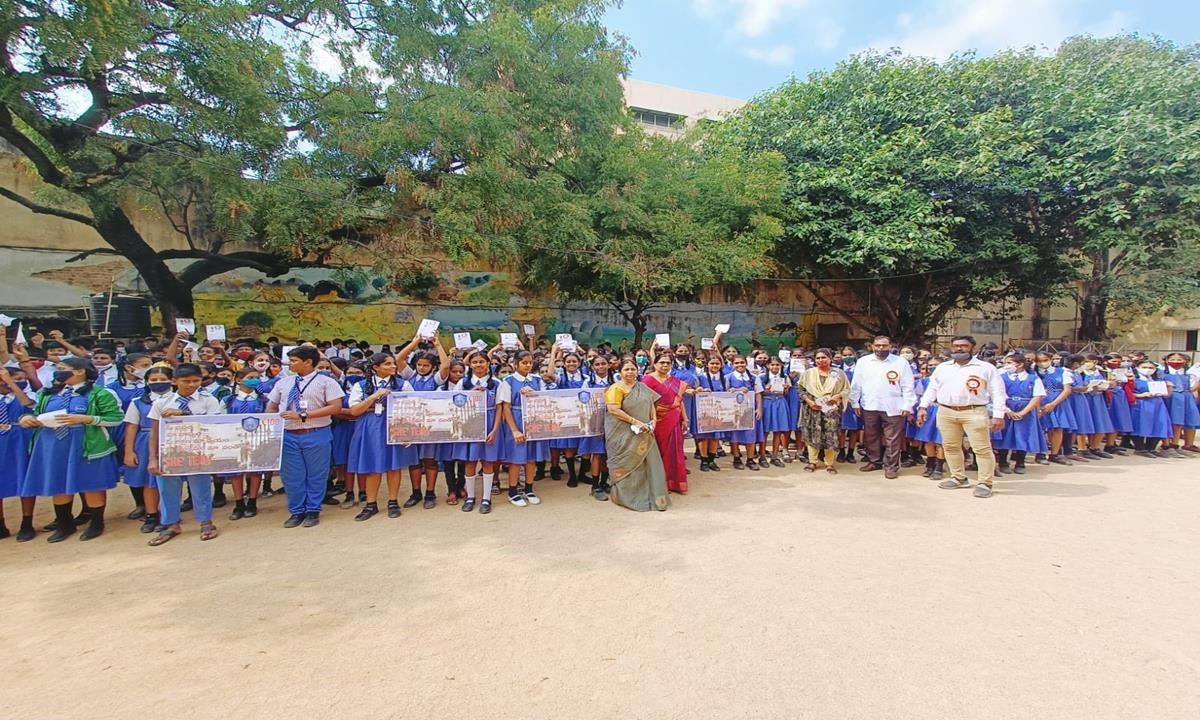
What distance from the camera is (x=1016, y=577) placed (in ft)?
13.0

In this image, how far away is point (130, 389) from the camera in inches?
202

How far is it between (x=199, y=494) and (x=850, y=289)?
66.1ft

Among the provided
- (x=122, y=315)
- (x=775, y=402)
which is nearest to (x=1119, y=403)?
(x=775, y=402)

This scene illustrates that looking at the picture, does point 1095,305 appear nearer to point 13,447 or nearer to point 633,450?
point 633,450

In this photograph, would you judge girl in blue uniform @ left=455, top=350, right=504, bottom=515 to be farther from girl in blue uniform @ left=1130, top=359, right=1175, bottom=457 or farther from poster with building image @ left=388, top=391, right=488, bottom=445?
girl in blue uniform @ left=1130, top=359, right=1175, bottom=457

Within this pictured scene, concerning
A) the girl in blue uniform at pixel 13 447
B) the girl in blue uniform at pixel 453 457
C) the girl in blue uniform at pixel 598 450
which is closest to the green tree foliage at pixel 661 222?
the girl in blue uniform at pixel 598 450

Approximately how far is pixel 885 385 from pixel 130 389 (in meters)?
8.10

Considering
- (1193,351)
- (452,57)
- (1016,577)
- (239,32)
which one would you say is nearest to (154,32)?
(239,32)

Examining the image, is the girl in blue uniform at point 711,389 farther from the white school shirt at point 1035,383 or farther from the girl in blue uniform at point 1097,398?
the girl in blue uniform at point 1097,398

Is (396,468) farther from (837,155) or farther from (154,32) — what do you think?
(837,155)

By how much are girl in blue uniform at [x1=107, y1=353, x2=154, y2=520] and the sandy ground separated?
244 millimetres

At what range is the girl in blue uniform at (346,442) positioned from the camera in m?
5.59

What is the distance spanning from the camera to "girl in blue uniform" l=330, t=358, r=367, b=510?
559 cm

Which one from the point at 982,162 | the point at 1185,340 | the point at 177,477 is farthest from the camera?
the point at 1185,340
